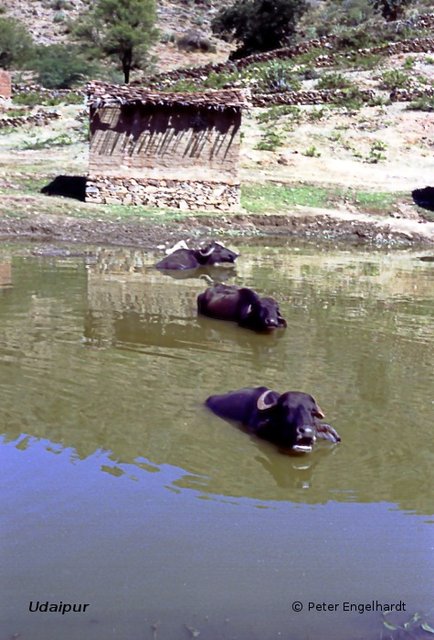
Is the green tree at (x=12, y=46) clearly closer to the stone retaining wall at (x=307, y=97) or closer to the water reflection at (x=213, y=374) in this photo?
the stone retaining wall at (x=307, y=97)

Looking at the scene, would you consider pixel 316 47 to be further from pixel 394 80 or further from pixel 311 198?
pixel 311 198

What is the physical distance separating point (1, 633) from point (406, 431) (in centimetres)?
424

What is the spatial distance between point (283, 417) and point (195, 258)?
32.5 feet

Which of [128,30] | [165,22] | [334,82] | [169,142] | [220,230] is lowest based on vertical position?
[220,230]

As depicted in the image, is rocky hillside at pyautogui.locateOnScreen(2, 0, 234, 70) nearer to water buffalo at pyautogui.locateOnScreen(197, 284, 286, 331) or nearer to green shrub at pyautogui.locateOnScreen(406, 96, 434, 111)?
green shrub at pyautogui.locateOnScreen(406, 96, 434, 111)

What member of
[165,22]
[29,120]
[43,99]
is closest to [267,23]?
[165,22]

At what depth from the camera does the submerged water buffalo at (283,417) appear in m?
6.80

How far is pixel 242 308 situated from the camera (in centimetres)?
1164

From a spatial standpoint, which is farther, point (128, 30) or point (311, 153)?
point (128, 30)

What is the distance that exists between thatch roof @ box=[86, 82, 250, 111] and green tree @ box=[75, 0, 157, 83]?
101ft

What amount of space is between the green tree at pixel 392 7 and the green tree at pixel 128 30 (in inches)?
562

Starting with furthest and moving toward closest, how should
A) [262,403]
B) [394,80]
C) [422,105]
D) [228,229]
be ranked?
[394,80] → [422,105] → [228,229] → [262,403]

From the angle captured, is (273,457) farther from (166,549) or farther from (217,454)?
(166,549)

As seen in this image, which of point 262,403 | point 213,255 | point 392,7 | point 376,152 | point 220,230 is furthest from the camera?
point 392,7
